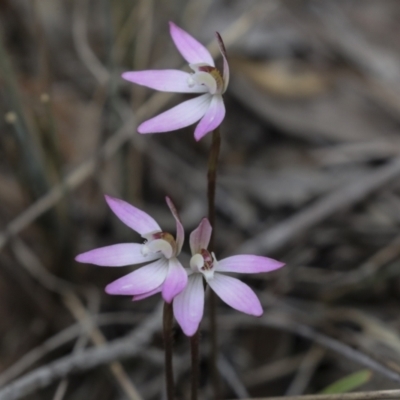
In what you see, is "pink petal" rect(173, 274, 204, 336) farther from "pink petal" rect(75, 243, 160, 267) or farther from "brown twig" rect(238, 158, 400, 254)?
"brown twig" rect(238, 158, 400, 254)

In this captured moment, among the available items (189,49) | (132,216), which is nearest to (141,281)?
(132,216)

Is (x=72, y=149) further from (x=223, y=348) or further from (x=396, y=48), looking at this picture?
(x=396, y=48)

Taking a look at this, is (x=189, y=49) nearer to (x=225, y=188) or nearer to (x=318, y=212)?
(x=318, y=212)

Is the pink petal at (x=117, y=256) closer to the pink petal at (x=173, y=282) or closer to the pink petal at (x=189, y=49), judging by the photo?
the pink petal at (x=173, y=282)

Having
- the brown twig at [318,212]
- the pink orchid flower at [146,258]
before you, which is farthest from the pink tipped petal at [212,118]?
the brown twig at [318,212]

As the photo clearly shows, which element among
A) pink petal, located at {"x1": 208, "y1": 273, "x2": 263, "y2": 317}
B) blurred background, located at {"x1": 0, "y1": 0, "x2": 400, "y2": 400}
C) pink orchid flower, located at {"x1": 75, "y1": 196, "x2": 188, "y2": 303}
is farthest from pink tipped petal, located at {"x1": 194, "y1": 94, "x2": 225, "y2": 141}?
blurred background, located at {"x1": 0, "y1": 0, "x2": 400, "y2": 400}

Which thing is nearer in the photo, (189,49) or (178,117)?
(178,117)
